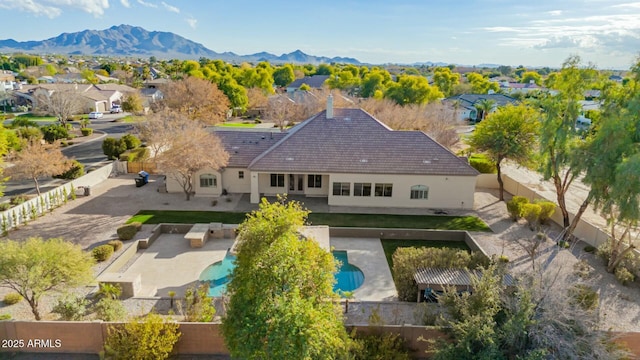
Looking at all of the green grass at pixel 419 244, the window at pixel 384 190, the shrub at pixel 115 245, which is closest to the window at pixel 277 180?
the window at pixel 384 190

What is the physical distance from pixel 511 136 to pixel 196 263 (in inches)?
958

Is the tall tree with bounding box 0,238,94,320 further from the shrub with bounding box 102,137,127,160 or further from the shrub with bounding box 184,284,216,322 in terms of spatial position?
the shrub with bounding box 102,137,127,160

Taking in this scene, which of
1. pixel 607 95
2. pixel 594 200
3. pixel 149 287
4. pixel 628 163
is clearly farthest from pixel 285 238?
pixel 607 95

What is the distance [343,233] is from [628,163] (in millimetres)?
15176

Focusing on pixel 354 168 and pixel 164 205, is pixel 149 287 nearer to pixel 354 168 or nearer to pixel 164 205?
pixel 164 205

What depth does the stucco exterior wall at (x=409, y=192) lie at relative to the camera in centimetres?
2962

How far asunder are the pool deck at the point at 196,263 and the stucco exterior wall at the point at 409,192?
584 cm

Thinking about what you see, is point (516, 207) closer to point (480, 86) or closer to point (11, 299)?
point (11, 299)

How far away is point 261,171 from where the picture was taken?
2953 centimetres

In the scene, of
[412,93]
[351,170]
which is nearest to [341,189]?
[351,170]

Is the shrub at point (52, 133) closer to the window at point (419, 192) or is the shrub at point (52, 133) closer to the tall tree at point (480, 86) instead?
the window at point (419, 192)

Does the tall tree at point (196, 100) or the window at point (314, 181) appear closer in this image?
the window at point (314, 181)

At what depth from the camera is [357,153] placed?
3058 cm

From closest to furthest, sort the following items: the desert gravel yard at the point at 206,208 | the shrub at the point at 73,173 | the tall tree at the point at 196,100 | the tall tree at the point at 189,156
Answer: the desert gravel yard at the point at 206,208, the tall tree at the point at 189,156, the shrub at the point at 73,173, the tall tree at the point at 196,100
